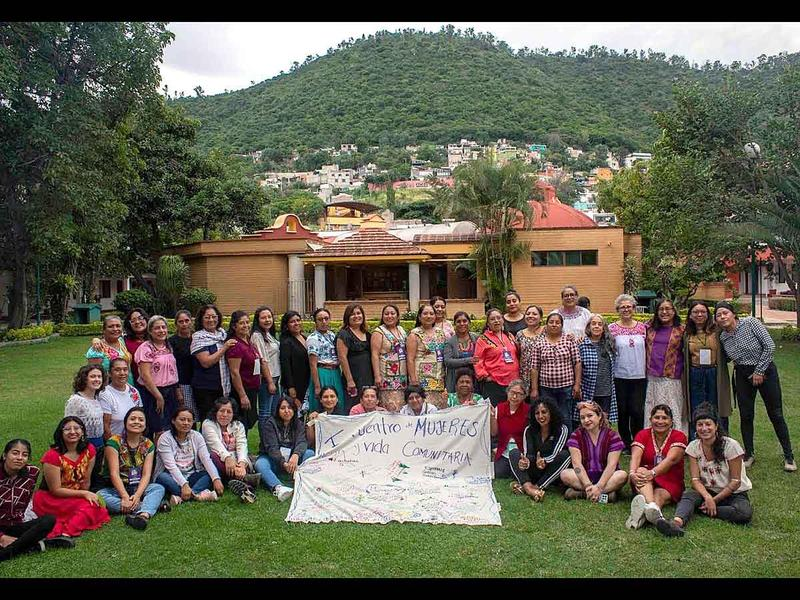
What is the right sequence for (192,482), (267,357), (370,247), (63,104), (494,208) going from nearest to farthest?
1. (192,482)
2. (267,357)
3. (63,104)
4. (494,208)
5. (370,247)

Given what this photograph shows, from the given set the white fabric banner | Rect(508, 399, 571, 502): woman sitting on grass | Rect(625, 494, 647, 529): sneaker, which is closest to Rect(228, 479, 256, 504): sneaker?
the white fabric banner

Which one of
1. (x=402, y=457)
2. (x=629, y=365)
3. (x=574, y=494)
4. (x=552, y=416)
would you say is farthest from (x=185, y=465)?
(x=629, y=365)

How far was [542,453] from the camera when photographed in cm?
615

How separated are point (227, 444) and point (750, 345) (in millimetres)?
4934

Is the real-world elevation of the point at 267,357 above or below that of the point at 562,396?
above

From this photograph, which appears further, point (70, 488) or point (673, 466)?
point (673, 466)

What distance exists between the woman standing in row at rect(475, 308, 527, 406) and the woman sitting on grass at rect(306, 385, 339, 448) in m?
1.46

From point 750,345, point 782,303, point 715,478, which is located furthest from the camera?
point 782,303

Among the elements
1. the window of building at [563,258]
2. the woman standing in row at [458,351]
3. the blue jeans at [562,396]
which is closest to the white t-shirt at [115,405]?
the woman standing in row at [458,351]

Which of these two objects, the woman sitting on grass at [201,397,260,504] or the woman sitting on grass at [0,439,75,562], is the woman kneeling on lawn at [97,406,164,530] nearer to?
the woman sitting on grass at [201,397,260,504]

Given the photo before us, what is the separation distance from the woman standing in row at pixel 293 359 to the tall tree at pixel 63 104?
12.2 metres

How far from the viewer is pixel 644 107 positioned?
329 feet

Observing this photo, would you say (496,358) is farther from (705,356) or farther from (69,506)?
(69,506)

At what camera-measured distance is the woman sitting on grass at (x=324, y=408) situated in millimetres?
6707
